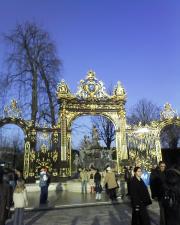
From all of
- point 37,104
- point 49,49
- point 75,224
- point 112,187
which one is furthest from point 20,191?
point 49,49

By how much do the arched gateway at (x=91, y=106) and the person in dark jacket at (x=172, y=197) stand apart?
584 inches

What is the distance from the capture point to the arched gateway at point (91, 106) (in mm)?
21267

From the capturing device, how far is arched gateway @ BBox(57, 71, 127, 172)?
21.3 meters

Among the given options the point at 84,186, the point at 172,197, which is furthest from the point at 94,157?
the point at 172,197

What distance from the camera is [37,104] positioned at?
2548cm

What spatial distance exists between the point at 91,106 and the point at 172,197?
15912 mm

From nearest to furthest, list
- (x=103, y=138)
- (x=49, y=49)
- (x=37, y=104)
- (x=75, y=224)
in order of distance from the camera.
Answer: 1. (x=75, y=224)
2. (x=37, y=104)
3. (x=49, y=49)
4. (x=103, y=138)

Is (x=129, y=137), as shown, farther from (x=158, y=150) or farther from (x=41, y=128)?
(x=41, y=128)

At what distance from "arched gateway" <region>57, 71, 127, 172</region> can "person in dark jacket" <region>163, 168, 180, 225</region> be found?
1483cm

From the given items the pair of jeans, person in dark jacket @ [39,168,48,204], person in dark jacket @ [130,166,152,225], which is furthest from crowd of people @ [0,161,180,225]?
the pair of jeans

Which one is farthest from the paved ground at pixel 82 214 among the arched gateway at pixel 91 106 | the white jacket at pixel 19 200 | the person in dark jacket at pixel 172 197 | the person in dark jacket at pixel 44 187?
the arched gateway at pixel 91 106

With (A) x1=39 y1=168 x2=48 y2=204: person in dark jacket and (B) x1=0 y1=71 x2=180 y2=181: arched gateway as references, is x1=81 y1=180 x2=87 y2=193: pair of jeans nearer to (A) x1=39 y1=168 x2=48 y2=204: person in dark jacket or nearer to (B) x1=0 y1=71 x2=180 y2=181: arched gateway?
(B) x1=0 y1=71 x2=180 y2=181: arched gateway

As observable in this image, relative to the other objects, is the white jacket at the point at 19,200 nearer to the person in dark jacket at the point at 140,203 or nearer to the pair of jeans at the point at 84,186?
the person in dark jacket at the point at 140,203

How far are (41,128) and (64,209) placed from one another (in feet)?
28.4
